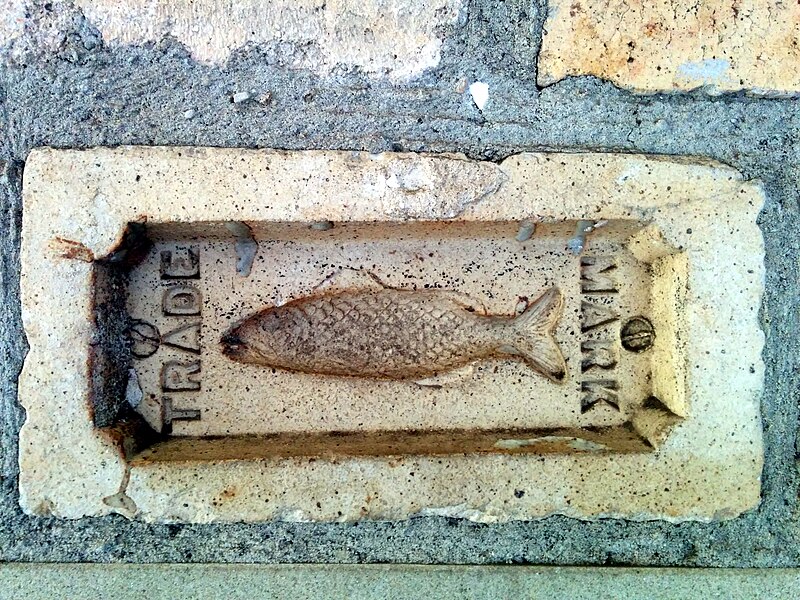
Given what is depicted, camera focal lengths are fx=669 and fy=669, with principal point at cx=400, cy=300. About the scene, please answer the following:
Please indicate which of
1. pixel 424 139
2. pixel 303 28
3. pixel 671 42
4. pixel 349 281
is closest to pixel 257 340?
pixel 349 281

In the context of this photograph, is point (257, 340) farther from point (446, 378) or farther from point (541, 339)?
point (541, 339)

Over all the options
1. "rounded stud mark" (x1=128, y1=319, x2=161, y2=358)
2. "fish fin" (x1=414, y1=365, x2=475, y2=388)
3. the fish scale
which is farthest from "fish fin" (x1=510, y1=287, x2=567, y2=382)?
"rounded stud mark" (x1=128, y1=319, x2=161, y2=358)

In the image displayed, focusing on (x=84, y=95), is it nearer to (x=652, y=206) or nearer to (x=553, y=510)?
(x=652, y=206)

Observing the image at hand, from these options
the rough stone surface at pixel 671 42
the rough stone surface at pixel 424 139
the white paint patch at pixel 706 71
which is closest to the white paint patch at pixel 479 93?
the rough stone surface at pixel 424 139

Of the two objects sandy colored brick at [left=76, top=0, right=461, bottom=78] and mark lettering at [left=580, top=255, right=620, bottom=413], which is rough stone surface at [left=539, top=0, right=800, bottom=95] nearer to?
sandy colored brick at [left=76, top=0, right=461, bottom=78]

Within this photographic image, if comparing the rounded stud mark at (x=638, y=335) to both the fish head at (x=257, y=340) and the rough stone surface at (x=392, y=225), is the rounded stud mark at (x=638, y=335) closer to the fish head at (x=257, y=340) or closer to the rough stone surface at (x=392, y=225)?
the rough stone surface at (x=392, y=225)
